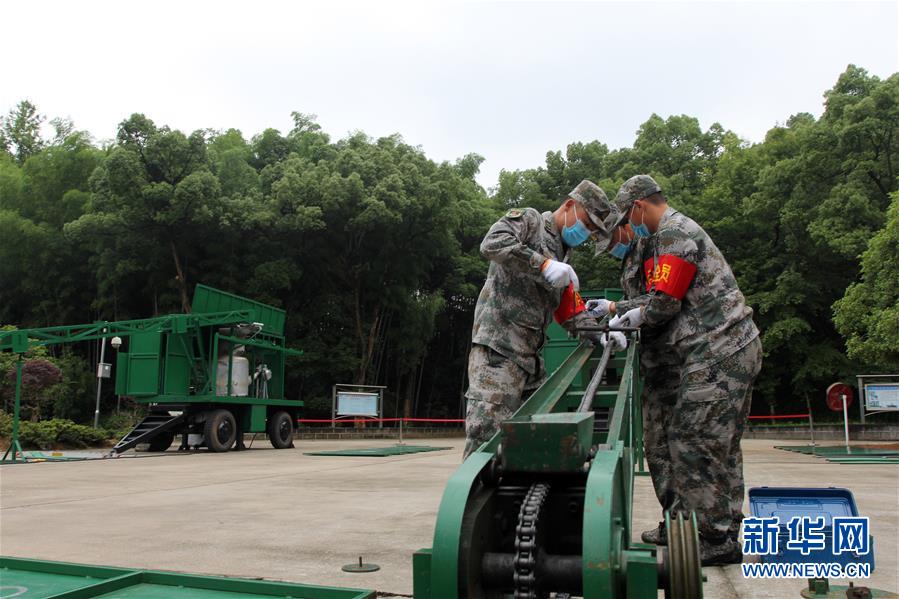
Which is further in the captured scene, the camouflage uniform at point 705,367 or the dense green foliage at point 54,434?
the dense green foliage at point 54,434

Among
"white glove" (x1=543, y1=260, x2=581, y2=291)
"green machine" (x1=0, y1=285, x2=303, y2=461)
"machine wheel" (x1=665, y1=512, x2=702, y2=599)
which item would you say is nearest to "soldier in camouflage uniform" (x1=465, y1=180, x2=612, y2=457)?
"white glove" (x1=543, y1=260, x2=581, y2=291)

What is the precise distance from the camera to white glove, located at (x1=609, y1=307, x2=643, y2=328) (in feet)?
9.05

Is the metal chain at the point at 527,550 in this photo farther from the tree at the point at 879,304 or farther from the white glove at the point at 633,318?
the tree at the point at 879,304

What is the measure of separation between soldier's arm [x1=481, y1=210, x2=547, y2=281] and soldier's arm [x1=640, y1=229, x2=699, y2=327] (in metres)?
0.46

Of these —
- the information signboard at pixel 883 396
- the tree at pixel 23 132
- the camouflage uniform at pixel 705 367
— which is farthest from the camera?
Result: the tree at pixel 23 132

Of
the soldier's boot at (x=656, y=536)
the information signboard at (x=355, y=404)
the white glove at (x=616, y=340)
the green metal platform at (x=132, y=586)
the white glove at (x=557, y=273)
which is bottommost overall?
the green metal platform at (x=132, y=586)

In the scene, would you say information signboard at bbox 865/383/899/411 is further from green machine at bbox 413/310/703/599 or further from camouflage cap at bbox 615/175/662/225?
green machine at bbox 413/310/703/599

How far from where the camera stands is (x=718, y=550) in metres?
2.68

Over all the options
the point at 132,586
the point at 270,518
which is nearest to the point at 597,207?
the point at 132,586

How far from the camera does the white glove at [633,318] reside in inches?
109

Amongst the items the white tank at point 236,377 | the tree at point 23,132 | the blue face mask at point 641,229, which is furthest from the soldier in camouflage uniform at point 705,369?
the tree at point 23,132

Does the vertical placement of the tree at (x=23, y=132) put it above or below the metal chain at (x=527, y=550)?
above

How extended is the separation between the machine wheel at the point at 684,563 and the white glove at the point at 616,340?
1278mm

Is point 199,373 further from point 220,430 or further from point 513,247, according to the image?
point 513,247
